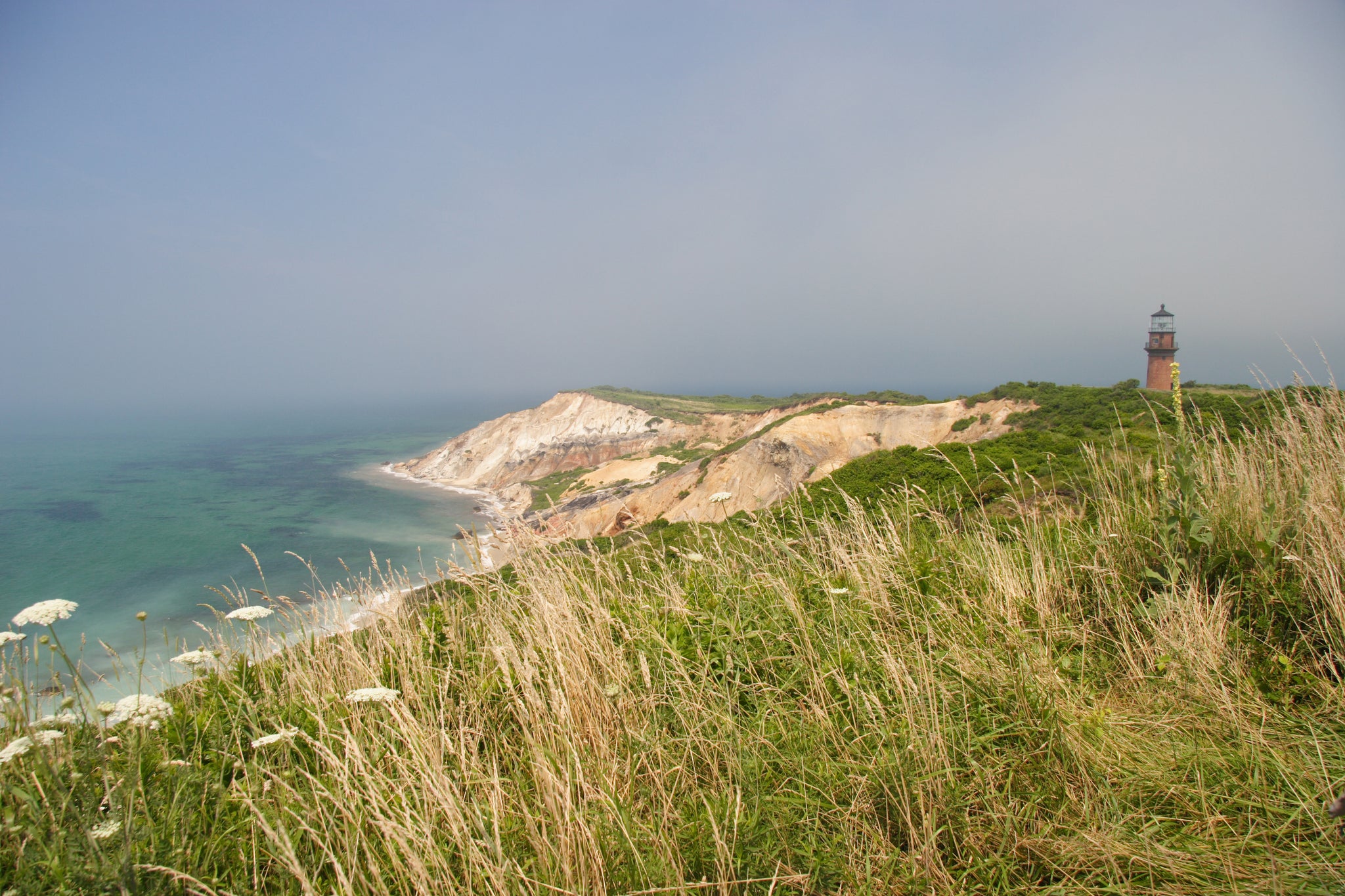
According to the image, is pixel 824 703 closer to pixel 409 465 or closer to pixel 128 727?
pixel 128 727

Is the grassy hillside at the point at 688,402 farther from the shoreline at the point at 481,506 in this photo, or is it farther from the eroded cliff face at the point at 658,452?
the shoreline at the point at 481,506

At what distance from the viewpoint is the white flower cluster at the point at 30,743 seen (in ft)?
6.75

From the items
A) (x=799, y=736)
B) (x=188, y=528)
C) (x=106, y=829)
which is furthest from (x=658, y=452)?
(x=106, y=829)

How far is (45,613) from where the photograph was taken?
2672 millimetres

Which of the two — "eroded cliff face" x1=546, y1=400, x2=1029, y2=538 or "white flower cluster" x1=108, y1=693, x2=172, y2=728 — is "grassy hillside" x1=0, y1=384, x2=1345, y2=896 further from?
"eroded cliff face" x1=546, y1=400, x2=1029, y2=538

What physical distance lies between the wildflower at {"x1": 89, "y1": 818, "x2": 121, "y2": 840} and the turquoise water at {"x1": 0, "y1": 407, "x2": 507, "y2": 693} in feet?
2.58

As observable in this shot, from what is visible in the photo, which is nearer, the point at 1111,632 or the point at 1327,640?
the point at 1327,640

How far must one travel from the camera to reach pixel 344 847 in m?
2.15

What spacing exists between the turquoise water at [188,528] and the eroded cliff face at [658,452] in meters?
6.20

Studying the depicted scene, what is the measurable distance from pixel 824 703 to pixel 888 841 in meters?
0.78

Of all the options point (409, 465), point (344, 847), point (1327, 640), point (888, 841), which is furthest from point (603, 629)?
point (409, 465)

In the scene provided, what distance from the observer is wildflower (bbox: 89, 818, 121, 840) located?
188 centimetres

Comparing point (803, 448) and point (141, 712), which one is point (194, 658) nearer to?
point (141, 712)

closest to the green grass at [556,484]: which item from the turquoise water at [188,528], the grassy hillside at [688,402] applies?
the turquoise water at [188,528]
